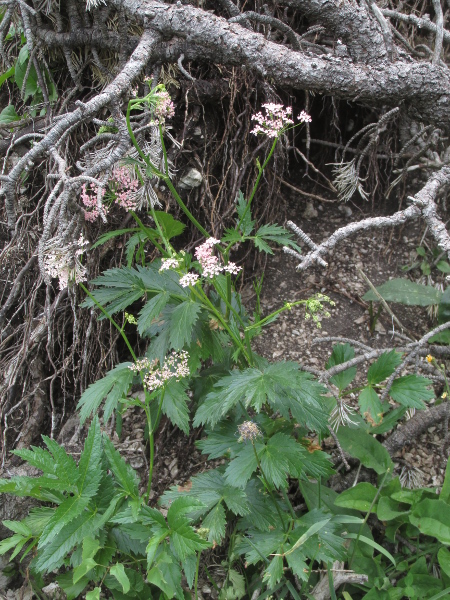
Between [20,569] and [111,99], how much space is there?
1935 millimetres

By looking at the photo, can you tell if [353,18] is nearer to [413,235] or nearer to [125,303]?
[413,235]

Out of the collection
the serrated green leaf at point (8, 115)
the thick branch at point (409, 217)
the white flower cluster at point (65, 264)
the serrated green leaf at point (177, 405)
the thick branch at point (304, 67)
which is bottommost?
the serrated green leaf at point (177, 405)

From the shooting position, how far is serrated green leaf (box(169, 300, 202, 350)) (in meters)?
1.54

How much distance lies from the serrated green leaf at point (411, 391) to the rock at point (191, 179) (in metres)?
1.25

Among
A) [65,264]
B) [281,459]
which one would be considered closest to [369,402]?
[281,459]

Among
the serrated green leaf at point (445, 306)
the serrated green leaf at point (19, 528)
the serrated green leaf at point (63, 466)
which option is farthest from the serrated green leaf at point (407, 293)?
the serrated green leaf at point (19, 528)

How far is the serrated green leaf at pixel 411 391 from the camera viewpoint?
178 cm

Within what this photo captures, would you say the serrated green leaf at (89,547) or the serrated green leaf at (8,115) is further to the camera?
the serrated green leaf at (8,115)

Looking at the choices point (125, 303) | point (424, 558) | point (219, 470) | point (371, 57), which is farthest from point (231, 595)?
point (371, 57)

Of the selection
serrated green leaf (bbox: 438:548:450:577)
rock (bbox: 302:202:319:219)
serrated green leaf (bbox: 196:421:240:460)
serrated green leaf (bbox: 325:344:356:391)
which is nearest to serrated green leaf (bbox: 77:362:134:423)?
serrated green leaf (bbox: 196:421:240:460)

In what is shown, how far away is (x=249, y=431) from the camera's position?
4.95ft

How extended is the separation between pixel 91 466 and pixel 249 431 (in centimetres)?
56

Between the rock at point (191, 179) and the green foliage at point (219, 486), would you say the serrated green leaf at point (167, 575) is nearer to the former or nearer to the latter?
the green foliage at point (219, 486)

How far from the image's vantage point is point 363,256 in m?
2.74
